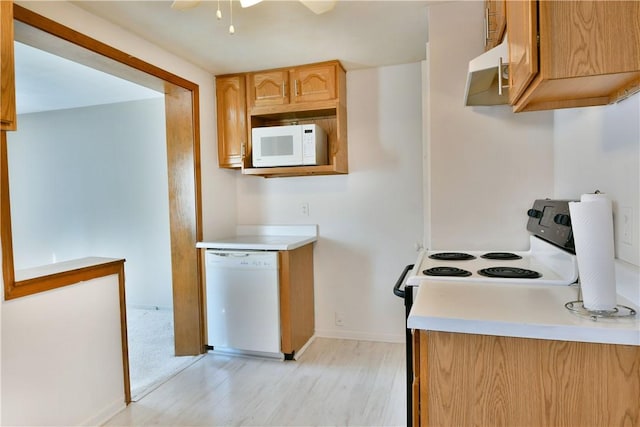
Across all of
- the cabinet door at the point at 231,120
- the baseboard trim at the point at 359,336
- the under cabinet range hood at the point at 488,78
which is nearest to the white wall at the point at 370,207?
the baseboard trim at the point at 359,336

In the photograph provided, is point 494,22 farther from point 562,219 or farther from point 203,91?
point 203,91

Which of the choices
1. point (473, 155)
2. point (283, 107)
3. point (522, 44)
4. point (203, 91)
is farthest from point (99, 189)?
point (522, 44)

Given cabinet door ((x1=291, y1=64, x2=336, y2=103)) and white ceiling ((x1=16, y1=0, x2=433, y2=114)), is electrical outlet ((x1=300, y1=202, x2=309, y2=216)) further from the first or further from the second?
white ceiling ((x1=16, y1=0, x2=433, y2=114))

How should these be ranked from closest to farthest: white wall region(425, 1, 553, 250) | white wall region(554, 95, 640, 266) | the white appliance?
white wall region(554, 95, 640, 266) → the white appliance → white wall region(425, 1, 553, 250)

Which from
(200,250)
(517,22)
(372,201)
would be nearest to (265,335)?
(200,250)

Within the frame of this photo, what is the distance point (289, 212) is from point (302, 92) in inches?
40.4

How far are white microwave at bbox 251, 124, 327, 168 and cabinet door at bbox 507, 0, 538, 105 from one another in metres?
1.69

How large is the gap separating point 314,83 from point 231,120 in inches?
30.6

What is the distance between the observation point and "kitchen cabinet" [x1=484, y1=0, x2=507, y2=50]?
58.4 inches

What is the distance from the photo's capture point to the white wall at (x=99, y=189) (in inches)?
161

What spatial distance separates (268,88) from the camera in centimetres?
298

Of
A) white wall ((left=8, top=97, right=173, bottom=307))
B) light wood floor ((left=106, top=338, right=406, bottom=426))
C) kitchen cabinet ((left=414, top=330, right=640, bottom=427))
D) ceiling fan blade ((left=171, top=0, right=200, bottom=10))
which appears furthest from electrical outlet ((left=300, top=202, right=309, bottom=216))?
kitchen cabinet ((left=414, top=330, right=640, bottom=427))

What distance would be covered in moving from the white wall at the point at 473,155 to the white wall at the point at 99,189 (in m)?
Answer: 3.07

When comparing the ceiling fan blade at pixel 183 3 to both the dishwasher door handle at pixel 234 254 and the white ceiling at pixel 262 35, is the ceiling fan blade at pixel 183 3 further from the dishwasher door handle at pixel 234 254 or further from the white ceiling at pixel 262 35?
the dishwasher door handle at pixel 234 254
